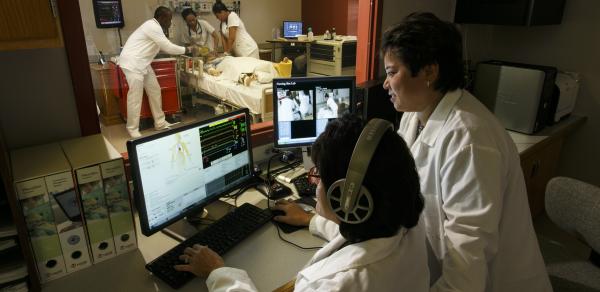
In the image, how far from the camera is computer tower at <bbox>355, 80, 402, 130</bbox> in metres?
1.98

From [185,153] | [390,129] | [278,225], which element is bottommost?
[278,225]

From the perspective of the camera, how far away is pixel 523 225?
3.92 ft

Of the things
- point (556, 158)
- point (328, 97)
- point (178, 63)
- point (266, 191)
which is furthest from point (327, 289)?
point (178, 63)

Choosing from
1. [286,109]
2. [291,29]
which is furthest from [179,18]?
[286,109]

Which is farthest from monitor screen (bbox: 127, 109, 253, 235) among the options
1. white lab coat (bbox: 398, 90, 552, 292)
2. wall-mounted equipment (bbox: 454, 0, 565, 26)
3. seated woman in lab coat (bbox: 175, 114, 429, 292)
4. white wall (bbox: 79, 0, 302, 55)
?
white wall (bbox: 79, 0, 302, 55)

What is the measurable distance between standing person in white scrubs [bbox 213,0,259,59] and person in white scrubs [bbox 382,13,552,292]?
405 centimetres

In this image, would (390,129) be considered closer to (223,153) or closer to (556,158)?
(223,153)

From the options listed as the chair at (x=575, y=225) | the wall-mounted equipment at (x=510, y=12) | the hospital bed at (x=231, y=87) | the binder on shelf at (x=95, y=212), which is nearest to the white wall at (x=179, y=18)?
the hospital bed at (x=231, y=87)

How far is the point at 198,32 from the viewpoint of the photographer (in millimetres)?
5266

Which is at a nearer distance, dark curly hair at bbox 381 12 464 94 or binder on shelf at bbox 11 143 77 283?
binder on shelf at bbox 11 143 77 283

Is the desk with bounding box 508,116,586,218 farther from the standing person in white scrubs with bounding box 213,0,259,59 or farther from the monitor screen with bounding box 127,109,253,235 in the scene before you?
the standing person in white scrubs with bounding box 213,0,259,59

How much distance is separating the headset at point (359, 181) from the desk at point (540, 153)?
1661 mm

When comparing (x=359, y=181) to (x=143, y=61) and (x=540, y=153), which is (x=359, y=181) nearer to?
(x=540, y=153)

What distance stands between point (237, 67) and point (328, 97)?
269 centimetres
